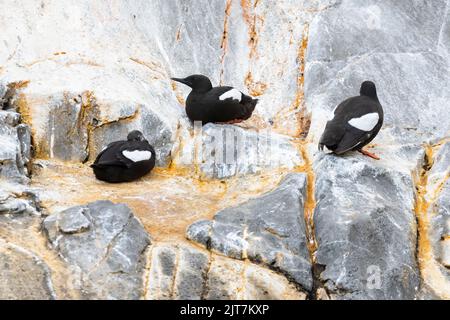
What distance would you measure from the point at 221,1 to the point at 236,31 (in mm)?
506

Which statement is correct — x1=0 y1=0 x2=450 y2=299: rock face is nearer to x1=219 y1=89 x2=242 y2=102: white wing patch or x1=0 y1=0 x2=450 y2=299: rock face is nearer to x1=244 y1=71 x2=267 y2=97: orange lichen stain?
x1=244 y1=71 x2=267 y2=97: orange lichen stain

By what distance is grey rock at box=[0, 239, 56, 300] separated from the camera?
7.18 meters

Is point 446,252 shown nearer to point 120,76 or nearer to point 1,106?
point 120,76

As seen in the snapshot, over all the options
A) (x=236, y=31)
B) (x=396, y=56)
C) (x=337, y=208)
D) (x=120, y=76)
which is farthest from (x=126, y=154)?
(x=396, y=56)

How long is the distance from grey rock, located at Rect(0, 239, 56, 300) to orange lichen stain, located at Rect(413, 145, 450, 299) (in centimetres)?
368

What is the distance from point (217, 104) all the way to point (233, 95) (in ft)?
0.84

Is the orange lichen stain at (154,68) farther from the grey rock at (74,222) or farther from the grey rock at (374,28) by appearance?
the grey rock at (74,222)

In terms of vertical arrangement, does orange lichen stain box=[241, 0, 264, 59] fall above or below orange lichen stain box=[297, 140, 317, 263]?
above

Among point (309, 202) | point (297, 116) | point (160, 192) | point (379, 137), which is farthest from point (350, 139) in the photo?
point (160, 192)

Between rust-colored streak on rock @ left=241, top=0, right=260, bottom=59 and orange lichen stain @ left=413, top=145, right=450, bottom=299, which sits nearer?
orange lichen stain @ left=413, top=145, right=450, bottom=299

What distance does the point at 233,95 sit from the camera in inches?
424

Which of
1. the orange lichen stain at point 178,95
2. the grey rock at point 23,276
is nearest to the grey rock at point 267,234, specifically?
the grey rock at point 23,276

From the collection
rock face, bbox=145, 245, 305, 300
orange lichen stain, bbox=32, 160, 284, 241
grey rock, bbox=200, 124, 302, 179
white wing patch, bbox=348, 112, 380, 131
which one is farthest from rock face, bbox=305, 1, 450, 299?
orange lichen stain, bbox=32, 160, 284, 241

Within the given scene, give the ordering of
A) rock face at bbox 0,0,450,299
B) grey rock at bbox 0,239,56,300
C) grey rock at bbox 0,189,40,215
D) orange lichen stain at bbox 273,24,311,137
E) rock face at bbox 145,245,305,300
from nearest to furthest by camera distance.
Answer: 1. grey rock at bbox 0,239,56,300
2. rock face at bbox 145,245,305,300
3. rock face at bbox 0,0,450,299
4. grey rock at bbox 0,189,40,215
5. orange lichen stain at bbox 273,24,311,137
